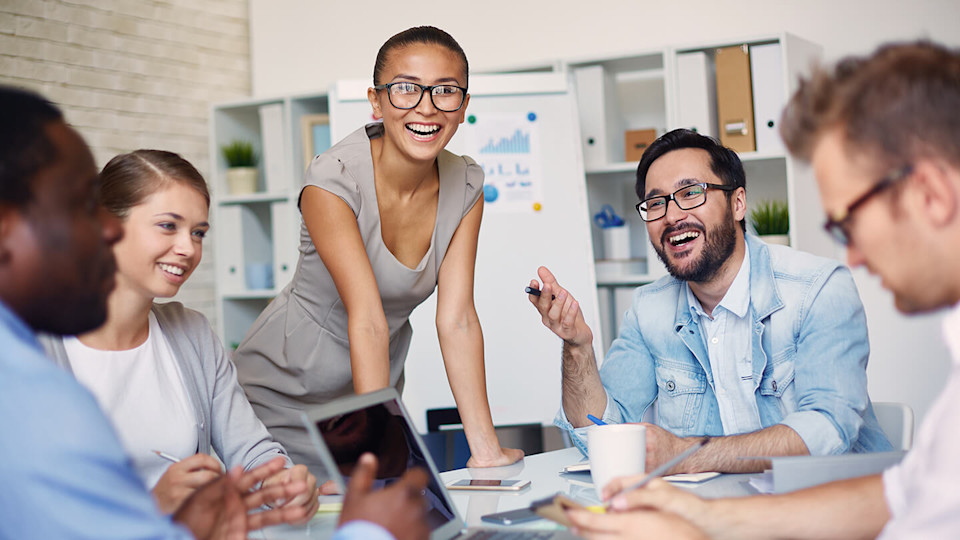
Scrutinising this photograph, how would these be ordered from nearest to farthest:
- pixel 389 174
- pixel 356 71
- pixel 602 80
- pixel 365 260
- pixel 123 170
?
pixel 123 170 < pixel 365 260 < pixel 389 174 < pixel 602 80 < pixel 356 71

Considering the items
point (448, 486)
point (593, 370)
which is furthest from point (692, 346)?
point (448, 486)

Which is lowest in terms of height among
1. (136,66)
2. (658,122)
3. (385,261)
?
(385,261)

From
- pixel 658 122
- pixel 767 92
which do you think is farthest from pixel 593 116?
pixel 767 92

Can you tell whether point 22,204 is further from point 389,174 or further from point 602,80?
point 602,80

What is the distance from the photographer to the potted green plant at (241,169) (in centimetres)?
404

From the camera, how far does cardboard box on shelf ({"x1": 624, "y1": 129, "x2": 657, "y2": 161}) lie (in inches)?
133

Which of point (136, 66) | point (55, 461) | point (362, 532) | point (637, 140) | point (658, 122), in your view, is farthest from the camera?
point (136, 66)

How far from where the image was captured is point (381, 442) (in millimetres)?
1061

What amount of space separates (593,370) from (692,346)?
0.21 m

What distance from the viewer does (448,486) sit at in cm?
138

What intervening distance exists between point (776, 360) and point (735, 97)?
5.85 ft

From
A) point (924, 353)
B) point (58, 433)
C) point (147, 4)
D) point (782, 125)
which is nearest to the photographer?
point (58, 433)

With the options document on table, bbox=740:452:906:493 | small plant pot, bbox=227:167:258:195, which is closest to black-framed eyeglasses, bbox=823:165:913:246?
document on table, bbox=740:452:906:493

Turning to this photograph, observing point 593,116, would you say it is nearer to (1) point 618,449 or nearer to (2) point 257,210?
(2) point 257,210
